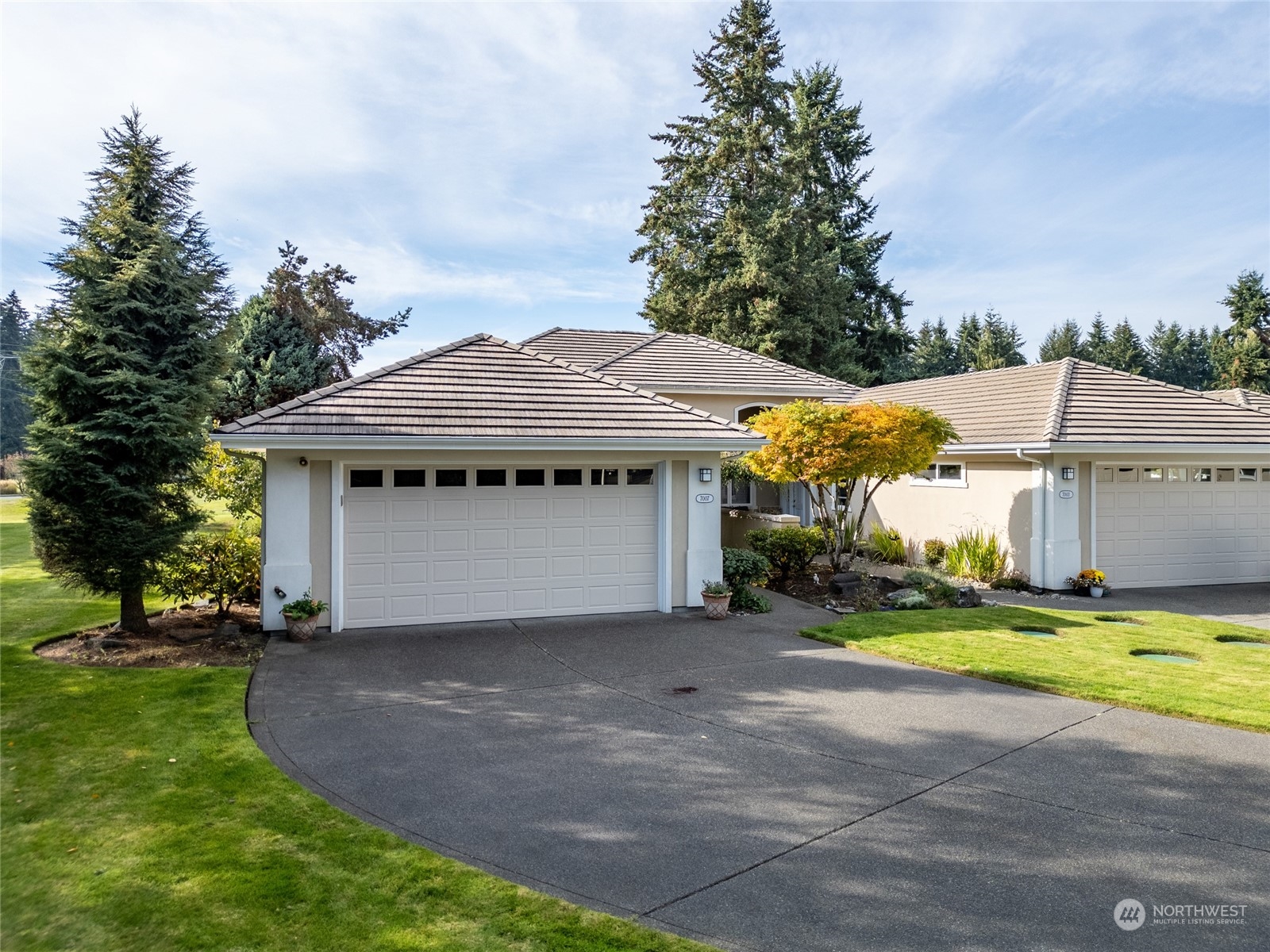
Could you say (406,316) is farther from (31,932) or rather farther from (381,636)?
(31,932)

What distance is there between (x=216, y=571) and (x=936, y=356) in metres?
58.5

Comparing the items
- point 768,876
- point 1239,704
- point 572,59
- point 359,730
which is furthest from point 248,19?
point 1239,704

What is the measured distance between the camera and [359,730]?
6551 millimetres

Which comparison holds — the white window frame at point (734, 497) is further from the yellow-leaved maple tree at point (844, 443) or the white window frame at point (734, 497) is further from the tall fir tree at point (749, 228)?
the tall fir tree at point (749, 228)

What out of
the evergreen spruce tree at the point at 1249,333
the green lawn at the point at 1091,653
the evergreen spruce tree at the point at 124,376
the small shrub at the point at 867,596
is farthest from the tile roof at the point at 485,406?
the evergreen spruce tree at the point at 1249,333

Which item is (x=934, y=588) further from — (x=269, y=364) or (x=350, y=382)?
(x=269, y=364)

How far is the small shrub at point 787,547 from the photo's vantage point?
48.7ft

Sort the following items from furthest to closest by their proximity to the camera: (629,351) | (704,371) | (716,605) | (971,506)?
(629,351) → (704,371) → (971,506) → (716,605)

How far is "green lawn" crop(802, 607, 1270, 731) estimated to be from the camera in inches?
295

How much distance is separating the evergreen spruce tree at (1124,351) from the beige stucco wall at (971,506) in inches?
2022

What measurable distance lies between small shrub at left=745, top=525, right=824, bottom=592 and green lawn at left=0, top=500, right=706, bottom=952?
34.4 ft

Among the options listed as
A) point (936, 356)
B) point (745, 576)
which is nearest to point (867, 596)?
point (745, 576)

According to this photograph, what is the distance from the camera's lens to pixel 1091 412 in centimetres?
1491

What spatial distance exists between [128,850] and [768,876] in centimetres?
373
